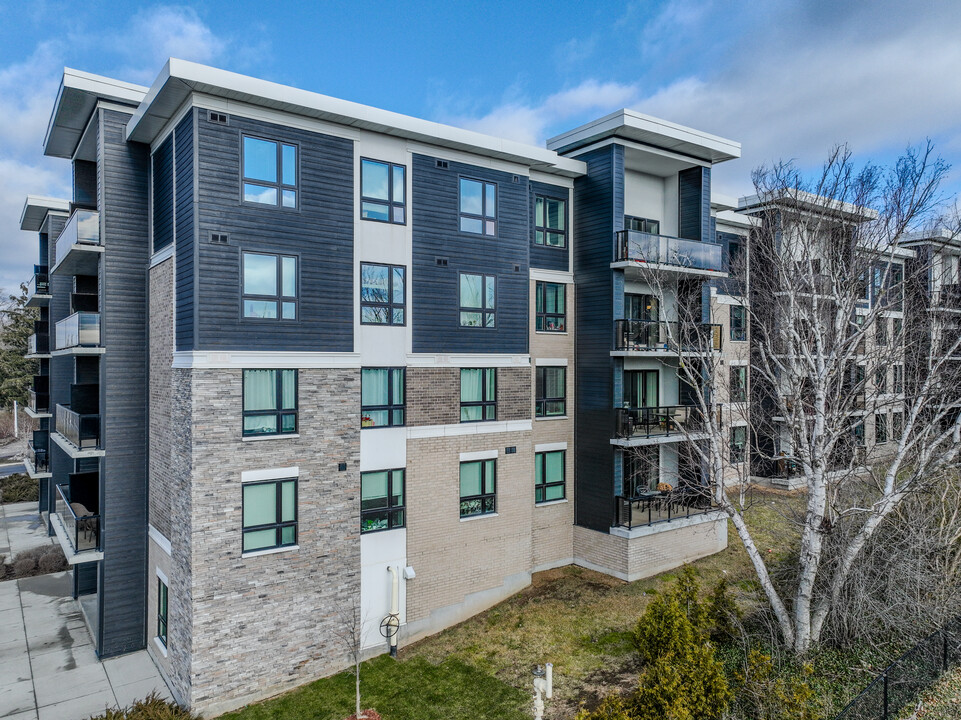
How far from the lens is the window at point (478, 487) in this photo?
15.6 m

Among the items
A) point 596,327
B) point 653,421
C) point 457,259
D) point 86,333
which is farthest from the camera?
point 653,421

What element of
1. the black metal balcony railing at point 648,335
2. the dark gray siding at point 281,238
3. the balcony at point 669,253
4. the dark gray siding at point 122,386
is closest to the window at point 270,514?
the dark gray siding at point 281,238

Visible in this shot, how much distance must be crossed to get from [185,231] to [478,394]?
7.95 metres

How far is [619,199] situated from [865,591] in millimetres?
11756

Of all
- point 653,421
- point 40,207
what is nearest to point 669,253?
point 653,421

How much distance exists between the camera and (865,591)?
12250 millimetres

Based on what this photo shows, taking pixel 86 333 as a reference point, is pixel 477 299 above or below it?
above

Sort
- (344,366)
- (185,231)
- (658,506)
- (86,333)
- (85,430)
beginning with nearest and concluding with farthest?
(185,231), (344,366), (86,333), (85,430), (658,506)

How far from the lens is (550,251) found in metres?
18.4

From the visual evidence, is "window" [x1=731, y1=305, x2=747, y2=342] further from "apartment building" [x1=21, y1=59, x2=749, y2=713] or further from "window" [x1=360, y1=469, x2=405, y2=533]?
"window" [x1=360, y1=469, x2=405, y2=533]

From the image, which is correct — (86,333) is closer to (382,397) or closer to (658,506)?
(382,397)

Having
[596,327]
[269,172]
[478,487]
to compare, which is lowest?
[478,487]

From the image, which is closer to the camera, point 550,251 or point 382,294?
point 382,294

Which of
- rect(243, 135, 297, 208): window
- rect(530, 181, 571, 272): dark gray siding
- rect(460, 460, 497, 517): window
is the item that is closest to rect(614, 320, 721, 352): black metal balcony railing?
rect(530, 181, 571, 272): dark gray siding
